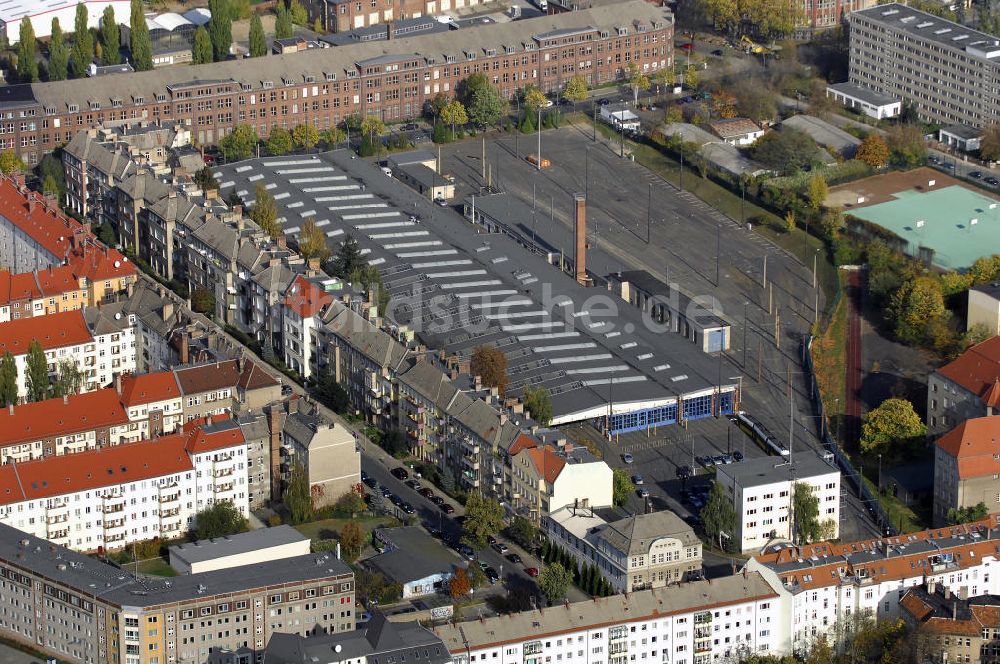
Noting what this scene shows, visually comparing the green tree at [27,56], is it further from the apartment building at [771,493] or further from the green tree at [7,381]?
the apartment building at [771,493]

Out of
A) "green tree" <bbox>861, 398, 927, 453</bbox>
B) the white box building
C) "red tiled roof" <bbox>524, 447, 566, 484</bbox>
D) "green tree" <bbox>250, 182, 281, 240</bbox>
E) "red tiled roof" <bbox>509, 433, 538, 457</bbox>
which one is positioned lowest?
"green tree" <bbox>861, 398, 927, 453</bbox>

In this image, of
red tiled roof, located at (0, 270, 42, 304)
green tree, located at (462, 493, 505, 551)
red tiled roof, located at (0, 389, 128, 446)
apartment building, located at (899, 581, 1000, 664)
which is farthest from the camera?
red tiled roof, located at (0, 270, 42, 304)

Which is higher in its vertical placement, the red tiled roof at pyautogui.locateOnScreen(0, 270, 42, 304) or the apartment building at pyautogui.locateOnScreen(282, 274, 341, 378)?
the red tiled roof at pyautogui.locateOnScreen(0, 270, 42, 304)

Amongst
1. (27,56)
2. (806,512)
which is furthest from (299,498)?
(27,56)

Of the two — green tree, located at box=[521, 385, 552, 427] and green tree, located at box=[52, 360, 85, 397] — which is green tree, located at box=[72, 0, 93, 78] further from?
→ green tree, located at box=[521, 385, 552, 427]

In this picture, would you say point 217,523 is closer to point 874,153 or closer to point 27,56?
point 874,153

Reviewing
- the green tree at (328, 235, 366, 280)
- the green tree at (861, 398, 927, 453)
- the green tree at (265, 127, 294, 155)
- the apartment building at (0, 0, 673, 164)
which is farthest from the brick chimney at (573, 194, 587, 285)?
the apartment building at (0, 0, 673, 164)

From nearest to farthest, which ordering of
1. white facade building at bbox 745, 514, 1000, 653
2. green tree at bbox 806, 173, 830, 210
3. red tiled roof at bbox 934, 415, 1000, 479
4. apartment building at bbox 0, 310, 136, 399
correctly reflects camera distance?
white facade building at bbox 745, 514, 1000, 653, red tiled roof at bbox 934, 415, 1000, 479, apartment building at bbox 0, 310, 136, 399, green tree at bbox 806, 173, 830, 210

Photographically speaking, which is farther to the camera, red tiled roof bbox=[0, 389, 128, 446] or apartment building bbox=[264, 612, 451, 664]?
red tiled roof bbox=[0, 389, 128, 446]
